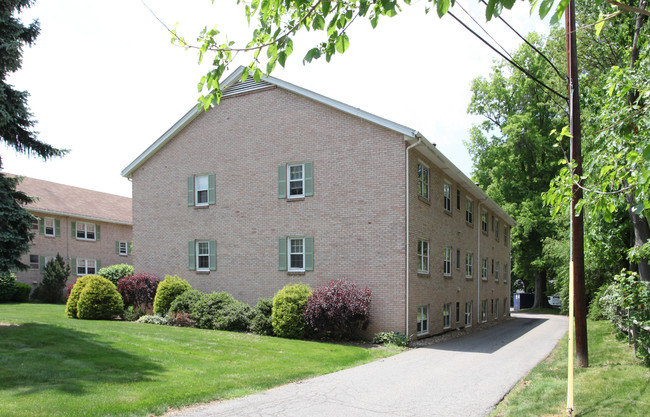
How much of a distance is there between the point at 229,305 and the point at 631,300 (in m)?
12.9

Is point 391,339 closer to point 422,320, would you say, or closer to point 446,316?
point 422,320

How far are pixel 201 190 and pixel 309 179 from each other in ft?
18.2

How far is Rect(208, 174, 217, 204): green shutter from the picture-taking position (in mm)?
20766

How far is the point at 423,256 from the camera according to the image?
722 inches

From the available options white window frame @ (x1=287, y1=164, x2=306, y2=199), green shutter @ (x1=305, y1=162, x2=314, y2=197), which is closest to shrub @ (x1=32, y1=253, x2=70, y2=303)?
A: white window frame @ (x1=287, y1=164, x2=306, y2=199)

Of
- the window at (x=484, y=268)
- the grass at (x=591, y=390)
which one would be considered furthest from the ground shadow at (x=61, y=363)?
the window at (x=484, y=268)

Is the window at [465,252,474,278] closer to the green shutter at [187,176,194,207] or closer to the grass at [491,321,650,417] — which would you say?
the grass at [491,321,650,417]

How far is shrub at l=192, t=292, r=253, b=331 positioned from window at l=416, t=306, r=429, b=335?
19.8 ft

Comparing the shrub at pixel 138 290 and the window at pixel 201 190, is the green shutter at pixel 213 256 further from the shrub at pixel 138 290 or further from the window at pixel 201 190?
the shrub at pixel 138 290

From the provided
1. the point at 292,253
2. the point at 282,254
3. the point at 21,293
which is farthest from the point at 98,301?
the point at 21,293

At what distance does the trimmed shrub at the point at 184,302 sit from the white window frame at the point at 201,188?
3.95m

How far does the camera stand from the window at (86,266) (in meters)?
34.8

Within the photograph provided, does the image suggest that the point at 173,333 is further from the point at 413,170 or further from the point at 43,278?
the point at 43,278

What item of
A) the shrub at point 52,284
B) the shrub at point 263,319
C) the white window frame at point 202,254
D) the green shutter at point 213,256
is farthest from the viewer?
the shrub at point 52,284
